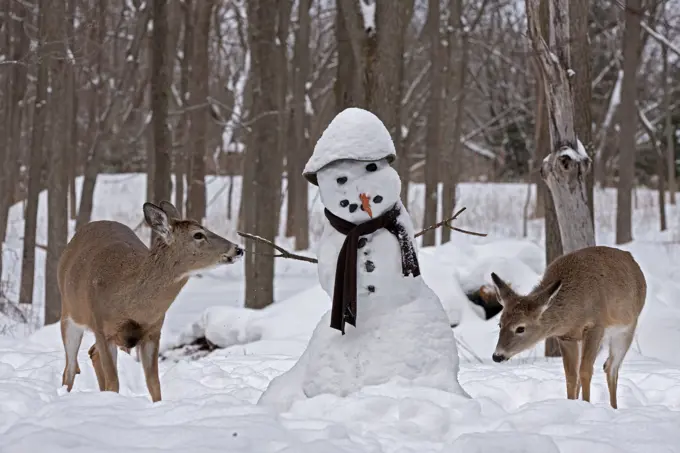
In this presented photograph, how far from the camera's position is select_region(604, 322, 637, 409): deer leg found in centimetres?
598

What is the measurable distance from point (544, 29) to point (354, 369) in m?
5.78

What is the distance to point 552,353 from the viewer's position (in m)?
8.76

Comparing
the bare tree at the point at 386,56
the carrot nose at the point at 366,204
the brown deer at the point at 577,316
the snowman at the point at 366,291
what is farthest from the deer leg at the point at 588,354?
the bare tree at the point at 386,56

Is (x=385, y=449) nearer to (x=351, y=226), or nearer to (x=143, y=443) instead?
(x=143, y=443)

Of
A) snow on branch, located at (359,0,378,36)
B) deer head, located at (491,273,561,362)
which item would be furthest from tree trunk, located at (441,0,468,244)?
deer head, located at (491,273,561,362)

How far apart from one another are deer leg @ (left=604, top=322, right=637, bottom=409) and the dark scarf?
2247 millimetres

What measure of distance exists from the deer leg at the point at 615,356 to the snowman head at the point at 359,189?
2.49 meters

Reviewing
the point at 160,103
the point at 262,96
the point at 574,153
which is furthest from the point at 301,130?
the point at 574,153

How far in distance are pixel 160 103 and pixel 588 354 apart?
23.7 feet

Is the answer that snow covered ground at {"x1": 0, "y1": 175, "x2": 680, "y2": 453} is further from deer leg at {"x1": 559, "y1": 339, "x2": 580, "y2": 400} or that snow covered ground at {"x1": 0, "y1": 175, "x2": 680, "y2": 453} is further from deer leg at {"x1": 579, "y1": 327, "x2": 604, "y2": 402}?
deer leg at {"x1": 579, "y1": 327, "x2": 604, "y2": 402}

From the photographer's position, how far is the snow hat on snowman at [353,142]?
15.1 ft

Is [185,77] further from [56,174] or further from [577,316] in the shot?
[577,316]

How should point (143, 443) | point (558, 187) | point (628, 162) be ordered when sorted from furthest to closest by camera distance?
point (628, 162) < point (558, 187) < point (143, 443)

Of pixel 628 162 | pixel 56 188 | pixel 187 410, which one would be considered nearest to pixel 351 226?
pixel 187 410
